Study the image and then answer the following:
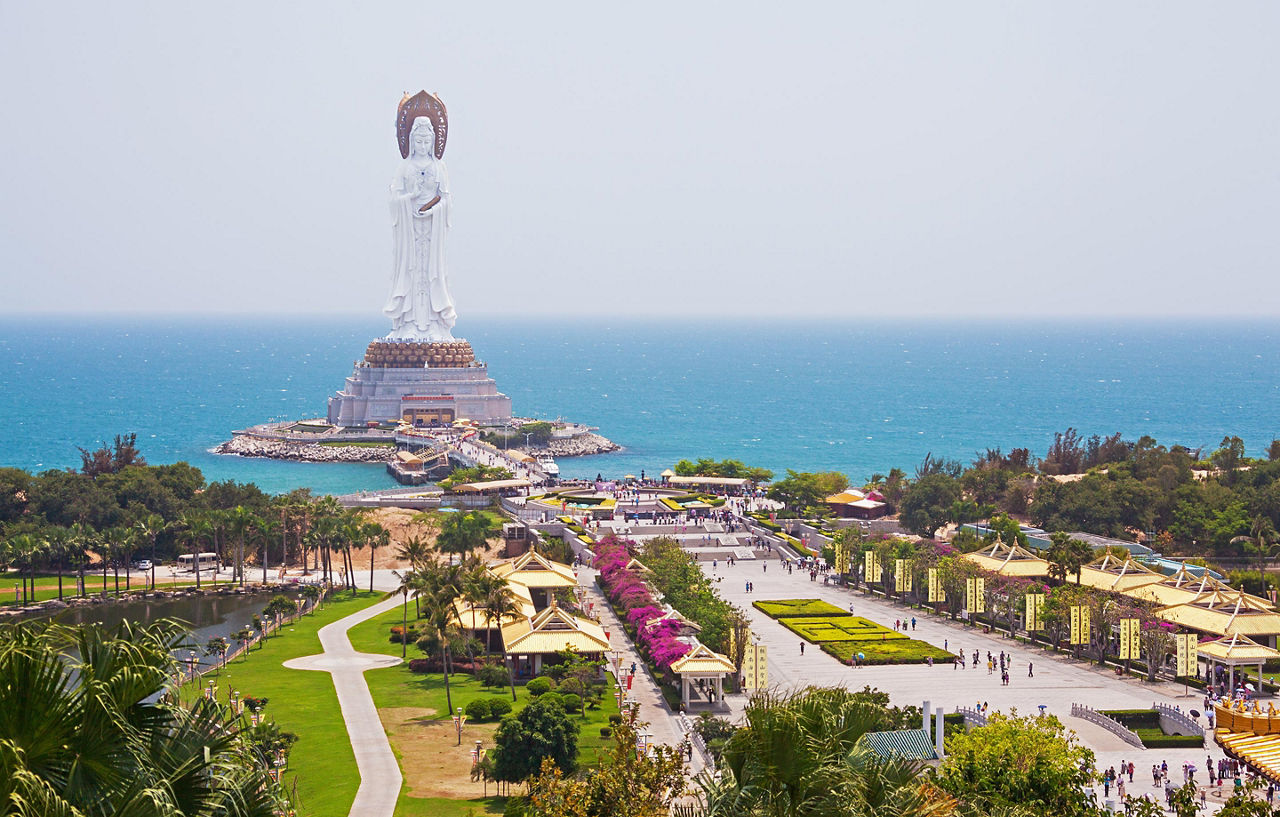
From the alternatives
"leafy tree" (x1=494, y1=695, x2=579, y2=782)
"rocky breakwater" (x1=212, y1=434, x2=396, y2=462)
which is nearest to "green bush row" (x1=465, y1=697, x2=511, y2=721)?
"leafy tree" (x1=494, y1=695, x2=579, y2=782)

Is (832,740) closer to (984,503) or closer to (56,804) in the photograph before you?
(56,804)

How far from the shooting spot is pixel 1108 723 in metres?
36.1

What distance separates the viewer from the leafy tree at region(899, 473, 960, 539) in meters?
67.9

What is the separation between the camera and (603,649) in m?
42.3

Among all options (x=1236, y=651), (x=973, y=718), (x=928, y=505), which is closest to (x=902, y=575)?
(x=1236, y=651)

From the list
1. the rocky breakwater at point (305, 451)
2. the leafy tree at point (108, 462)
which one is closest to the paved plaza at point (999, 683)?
the leafy tree at point (108, 462)

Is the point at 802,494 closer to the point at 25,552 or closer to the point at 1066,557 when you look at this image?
the point at 1066,557

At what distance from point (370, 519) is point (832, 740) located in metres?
57.3

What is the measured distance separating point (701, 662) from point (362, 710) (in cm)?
920

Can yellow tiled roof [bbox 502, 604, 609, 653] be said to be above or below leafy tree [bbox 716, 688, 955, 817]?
below

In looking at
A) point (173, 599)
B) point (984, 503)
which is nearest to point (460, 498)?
point (173, 599)

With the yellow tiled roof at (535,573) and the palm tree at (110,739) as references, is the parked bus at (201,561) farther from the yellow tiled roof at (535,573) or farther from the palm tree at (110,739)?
the palm tree at (110,739)

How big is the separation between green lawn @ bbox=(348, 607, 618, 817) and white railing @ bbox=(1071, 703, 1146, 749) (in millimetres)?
12216

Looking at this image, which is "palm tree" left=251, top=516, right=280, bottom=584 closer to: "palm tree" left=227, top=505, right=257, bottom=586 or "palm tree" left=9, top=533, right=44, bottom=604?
"palm tree" left=227, top=505, right=257, bottom=586
